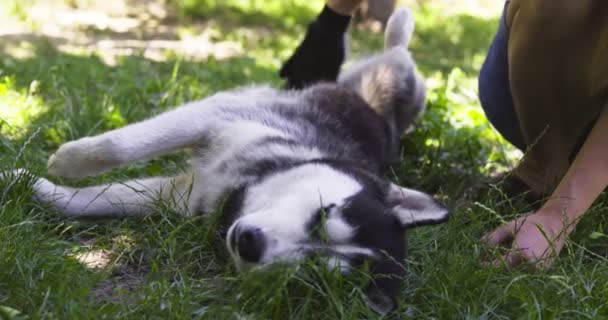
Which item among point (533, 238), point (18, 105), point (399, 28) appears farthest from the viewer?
point (399, 28)

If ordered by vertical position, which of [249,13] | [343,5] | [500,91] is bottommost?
[249,13]

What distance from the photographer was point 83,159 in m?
3.01

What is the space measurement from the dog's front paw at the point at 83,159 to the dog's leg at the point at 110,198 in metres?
0.08

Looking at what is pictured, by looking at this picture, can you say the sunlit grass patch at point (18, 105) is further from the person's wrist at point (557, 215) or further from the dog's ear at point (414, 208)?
the person's wrist at point (557, 215)

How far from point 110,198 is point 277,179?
2.57 feet

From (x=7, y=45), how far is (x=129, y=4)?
3.34 m

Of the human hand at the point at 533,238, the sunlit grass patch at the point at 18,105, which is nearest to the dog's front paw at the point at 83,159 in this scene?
the sunlit grass patch at the point at 18,105

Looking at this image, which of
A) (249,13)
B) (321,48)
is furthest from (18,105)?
(249,13)

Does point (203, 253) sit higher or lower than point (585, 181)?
lower

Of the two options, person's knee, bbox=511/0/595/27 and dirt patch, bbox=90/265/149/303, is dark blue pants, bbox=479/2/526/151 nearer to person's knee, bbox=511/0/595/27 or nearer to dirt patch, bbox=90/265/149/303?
person's knee, bbox=511/0/595/27

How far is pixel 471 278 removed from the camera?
2.57 metres

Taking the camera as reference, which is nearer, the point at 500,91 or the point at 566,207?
the point at 566,207

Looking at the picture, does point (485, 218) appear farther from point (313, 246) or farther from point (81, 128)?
point (81, 128)

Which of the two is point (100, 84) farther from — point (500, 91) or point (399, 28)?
point (500, 91)
